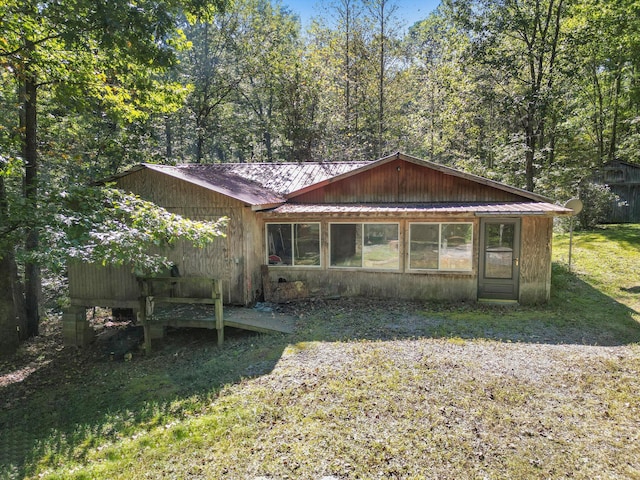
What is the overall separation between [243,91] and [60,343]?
1791 cm

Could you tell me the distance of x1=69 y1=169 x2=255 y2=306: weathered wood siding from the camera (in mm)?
8781

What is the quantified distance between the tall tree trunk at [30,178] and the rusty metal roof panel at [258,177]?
2.64 m

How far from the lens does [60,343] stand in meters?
9.62

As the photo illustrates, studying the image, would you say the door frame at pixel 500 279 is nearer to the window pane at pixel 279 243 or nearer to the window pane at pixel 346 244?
the window pane at pixel 346 244

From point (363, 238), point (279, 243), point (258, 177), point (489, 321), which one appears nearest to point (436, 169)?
point (363, 238)

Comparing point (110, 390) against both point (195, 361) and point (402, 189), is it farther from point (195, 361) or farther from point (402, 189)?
point (402, 189)

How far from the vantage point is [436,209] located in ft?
29.4

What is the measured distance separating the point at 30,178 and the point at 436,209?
376 inches

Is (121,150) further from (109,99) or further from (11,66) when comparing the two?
(11,66)

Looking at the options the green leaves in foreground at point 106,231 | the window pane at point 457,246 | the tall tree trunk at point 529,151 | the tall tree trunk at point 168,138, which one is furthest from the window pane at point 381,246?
the tall tree trunk at point 168,138

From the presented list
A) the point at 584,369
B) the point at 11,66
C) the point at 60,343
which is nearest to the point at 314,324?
the point at 584,369

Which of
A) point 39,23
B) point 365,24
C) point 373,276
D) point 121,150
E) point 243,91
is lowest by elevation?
point 373,276

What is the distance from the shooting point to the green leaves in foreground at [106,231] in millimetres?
6051

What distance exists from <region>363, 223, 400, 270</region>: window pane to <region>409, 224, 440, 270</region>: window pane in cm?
40
